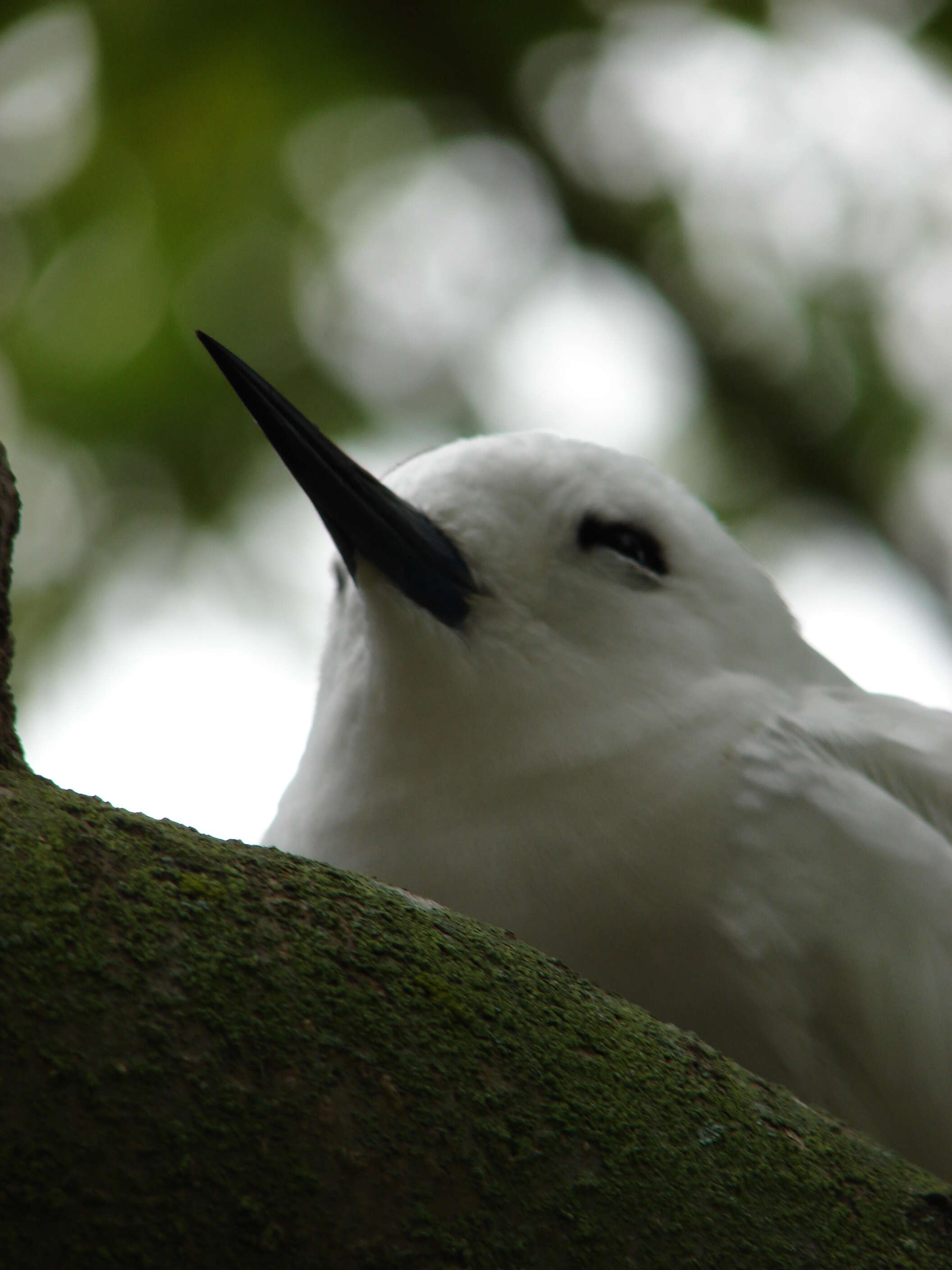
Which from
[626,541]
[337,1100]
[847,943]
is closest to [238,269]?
[626,541]

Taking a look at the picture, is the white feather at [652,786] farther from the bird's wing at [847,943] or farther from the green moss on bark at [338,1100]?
the green moss on bark at [338,1100]

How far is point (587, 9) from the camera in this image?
8.91 ft

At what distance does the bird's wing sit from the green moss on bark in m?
0.39

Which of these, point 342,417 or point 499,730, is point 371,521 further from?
point 342,417

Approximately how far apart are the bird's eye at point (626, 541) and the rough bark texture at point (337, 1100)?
2.48 feet

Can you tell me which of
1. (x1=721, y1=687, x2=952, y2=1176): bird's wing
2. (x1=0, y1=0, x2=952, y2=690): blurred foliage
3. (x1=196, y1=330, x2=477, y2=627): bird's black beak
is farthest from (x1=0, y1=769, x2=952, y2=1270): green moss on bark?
(x1=0, y1=0, x2=952, y2=690): blurred foliage

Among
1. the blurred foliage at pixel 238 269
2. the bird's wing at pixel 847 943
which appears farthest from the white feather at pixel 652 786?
the blurred foliage at pixel 238 269

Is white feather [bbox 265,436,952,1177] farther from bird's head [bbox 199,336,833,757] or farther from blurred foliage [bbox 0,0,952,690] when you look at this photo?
blurred foliage [bbox 0,0,952,690]

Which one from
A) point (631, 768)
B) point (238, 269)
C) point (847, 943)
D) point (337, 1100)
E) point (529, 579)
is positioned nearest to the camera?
point (337, 1100)

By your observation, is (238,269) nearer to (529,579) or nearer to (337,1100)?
(529,579)

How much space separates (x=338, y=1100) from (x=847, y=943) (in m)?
0.74

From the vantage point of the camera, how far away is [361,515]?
140 cm

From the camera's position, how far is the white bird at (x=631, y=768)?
128cm

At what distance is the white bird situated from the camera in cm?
128
